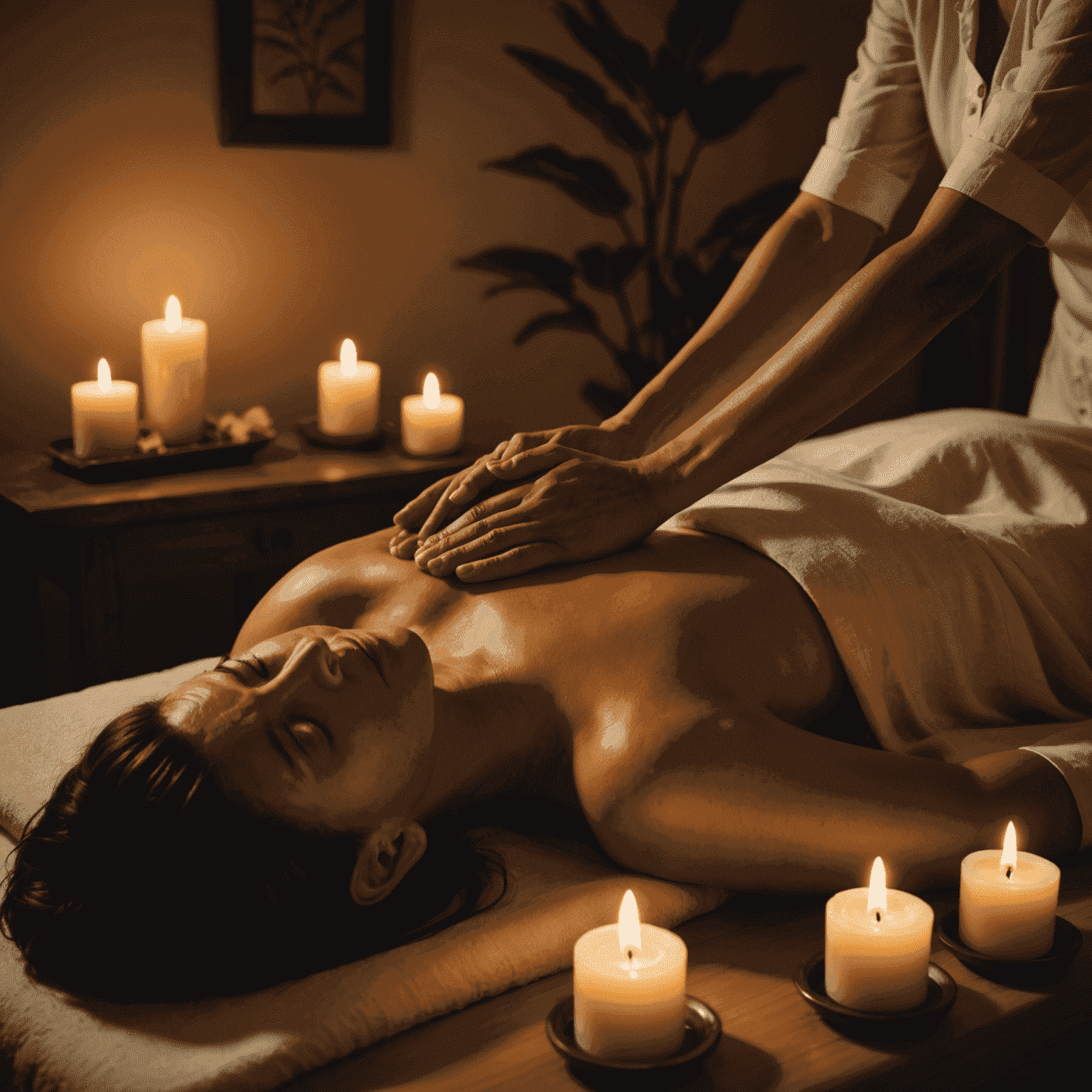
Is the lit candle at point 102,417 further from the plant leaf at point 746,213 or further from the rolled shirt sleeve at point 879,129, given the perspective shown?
the plant leaf at point 746,213

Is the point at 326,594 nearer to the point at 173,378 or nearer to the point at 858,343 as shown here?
the point at 858,343

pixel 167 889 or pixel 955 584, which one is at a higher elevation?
pixel 955 584

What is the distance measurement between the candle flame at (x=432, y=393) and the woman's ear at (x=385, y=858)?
4.18 feet

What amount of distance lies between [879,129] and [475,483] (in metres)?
0.93

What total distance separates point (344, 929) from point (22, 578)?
127cm

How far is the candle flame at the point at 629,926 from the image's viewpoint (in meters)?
1.00

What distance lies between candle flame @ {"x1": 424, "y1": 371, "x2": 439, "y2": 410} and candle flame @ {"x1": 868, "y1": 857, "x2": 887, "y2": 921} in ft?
4.97

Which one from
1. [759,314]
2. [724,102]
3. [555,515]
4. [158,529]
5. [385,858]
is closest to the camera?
[385,858]

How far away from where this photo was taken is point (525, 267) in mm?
2820

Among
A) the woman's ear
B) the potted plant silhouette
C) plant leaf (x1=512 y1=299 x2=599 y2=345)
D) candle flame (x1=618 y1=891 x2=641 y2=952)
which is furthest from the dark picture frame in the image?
candle flame (x1=618 y1=891 x2=641 y2=952)

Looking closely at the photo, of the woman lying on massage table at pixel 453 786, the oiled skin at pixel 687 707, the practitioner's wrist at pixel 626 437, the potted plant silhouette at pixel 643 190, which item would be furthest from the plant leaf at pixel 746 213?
the woman lying on massage table at pixel 453 786

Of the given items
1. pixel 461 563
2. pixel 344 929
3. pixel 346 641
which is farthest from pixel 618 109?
pixel 344 929

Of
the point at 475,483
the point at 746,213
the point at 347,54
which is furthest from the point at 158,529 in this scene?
the point at 746,213

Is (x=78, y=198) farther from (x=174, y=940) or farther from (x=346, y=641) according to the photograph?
(x=174, y=940)
